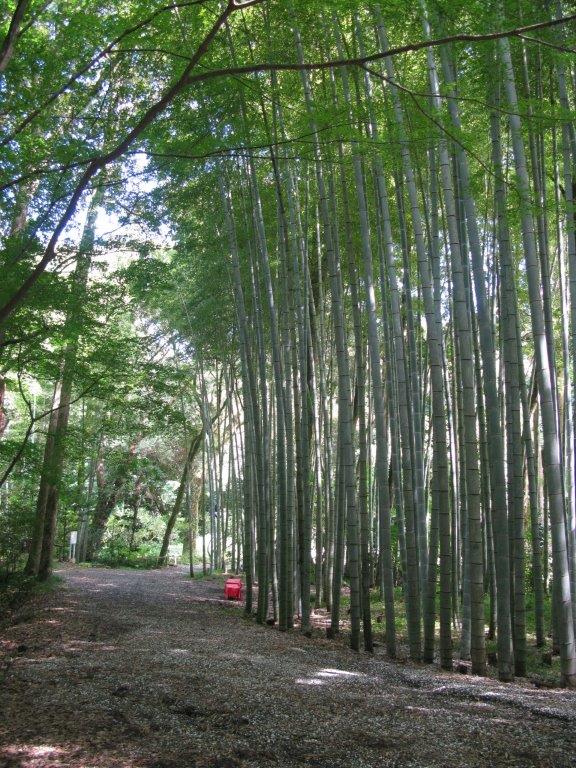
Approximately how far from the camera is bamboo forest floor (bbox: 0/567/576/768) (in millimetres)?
2422

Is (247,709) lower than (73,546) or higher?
lower

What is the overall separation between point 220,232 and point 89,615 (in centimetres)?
483

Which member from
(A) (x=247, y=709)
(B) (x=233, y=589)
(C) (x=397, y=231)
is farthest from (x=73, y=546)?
(A) (x=247, y=709)

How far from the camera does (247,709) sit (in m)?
3.00

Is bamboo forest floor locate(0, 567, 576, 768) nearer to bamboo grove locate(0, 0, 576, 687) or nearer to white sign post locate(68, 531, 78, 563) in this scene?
bamboo grove locate(0, 0, 576, 687)

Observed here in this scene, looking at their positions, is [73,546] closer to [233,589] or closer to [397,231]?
[233,589]

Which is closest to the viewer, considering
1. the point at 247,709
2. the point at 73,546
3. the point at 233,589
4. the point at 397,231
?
the point at 247,709

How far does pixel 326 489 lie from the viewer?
28.5 feet

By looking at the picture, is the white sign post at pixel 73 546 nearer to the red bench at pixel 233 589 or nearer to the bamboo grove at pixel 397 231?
the bamboo grove at pixel 397 231

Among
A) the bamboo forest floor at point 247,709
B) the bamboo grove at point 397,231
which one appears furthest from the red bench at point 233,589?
the bamboo forest floor at point 247,709

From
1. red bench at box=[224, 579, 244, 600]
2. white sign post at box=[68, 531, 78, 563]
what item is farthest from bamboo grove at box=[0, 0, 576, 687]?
white sign post at box=[68, 531, 78, 563]

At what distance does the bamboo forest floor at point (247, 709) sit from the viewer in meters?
2.42

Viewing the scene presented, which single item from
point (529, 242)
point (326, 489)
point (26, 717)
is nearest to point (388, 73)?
point (529, 242)

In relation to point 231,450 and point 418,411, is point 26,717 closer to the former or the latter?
point 418,411
